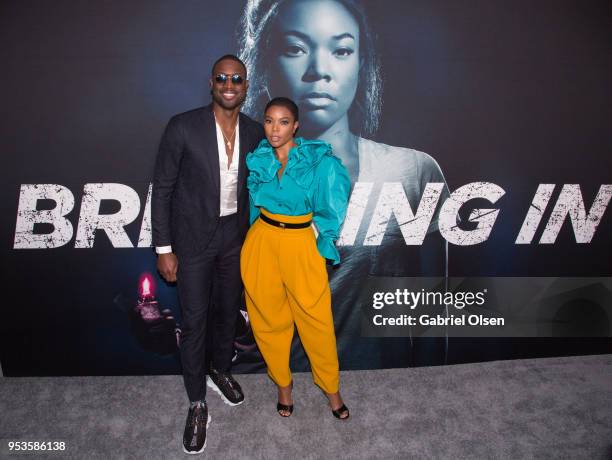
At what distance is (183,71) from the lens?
2.50 meters

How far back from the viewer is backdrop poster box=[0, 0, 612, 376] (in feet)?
8.14

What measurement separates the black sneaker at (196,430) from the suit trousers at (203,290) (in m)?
0.06

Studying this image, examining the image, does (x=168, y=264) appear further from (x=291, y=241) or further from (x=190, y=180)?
(x=291, y=241)

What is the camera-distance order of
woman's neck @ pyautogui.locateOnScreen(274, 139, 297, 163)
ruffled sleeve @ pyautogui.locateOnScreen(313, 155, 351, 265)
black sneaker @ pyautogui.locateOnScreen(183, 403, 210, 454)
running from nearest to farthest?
ruffled sleeve @ pyautogui.locateOnScreen(313, 155, 351, 265) < woman's neck @ pyautogui.locateOnScreen(274, 139, 297, 163) < black sneaker @ pyautogui.locateOnScreen(183, 403, 210, 454)

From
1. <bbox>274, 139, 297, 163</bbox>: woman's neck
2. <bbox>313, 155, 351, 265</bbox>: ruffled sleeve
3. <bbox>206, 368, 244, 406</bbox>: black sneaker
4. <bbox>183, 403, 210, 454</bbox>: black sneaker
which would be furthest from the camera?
<bbox>206, 368, 244, 406</bbox>: black sneaker

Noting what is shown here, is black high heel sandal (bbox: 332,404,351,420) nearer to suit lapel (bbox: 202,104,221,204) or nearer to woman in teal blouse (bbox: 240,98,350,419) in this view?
woman in teal blouse (bbox: 240,98,350,419)

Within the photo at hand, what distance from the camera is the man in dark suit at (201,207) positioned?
2.14 meters

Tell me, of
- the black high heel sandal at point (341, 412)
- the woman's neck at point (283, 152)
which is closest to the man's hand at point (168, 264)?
the woman's neck at point (283, 152)

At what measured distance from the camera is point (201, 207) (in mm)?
2223

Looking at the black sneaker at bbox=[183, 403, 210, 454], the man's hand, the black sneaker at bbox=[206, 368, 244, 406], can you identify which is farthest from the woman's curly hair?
the black sneaker at bbox=[183, 403, 210, 454]

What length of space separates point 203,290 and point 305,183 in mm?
752

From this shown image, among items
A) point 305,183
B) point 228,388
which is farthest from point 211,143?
point 228,388

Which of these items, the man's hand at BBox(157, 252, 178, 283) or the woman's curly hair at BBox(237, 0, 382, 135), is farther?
the woman's curly hair at BBox(237, 0, 382, 135)

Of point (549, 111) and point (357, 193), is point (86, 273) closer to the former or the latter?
point (357, 193)
